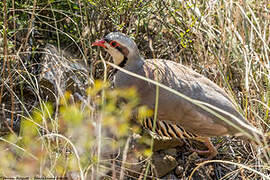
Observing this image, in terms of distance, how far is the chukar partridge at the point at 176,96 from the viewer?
10.2 feet

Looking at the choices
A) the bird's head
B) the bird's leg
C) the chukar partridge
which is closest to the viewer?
the chukar partridge

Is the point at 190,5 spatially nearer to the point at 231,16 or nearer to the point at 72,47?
the point at 231,16

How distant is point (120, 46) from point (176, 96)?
0.62 m

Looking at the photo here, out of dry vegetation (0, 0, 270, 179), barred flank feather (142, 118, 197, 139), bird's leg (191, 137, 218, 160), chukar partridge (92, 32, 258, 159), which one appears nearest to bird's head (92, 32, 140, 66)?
chukar partridge (92, 32, 258, 159)

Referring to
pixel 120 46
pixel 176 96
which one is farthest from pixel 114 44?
pixel 176 96

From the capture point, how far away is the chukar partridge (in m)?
3.10

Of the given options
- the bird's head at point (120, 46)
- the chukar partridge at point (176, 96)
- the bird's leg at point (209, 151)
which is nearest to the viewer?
the chukar partridge at point (176, 96)

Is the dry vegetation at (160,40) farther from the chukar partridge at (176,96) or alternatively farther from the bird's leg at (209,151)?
the chukar partridge at (176,96)

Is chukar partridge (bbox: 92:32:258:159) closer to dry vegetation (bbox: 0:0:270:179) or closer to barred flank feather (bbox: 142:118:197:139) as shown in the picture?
barred flank feather (bbox: 142:118:197:139)

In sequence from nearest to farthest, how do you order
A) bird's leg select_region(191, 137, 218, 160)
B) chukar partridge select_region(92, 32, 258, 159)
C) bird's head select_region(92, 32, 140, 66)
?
chukar partridge select_region(92, 32, 258, 159) → bird's head select_region(92, 32, 140, 66) → bird's leg select_region(191, 137, 218, 160)

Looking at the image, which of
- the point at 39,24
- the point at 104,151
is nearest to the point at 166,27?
the point at 39,24

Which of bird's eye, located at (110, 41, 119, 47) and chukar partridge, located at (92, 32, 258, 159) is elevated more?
bird's eye, located at (110, 41, 119, 47)

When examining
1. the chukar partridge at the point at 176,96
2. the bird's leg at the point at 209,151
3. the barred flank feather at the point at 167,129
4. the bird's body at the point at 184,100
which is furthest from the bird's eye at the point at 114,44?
the bird's leg at the point at 209,151

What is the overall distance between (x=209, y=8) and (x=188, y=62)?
61 centimetres
